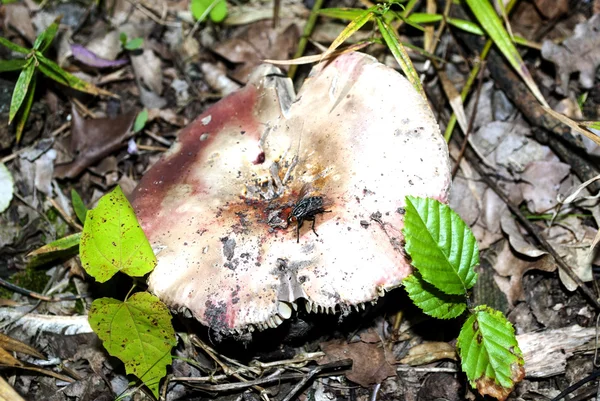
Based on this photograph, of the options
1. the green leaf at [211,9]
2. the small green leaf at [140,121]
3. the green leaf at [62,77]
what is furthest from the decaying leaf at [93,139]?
the green leaf at [211,9]

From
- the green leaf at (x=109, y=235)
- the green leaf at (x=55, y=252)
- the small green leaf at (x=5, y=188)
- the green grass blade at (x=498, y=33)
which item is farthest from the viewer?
the small green leaf at (x=5, y=188)

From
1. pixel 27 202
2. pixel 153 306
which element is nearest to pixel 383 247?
pixel 153 306

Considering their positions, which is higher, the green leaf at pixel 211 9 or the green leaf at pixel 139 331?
the green leaf at pixel 211 9

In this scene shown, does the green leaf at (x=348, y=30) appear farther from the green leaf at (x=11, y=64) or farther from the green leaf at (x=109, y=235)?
the green leaf at (x=11, y=64)

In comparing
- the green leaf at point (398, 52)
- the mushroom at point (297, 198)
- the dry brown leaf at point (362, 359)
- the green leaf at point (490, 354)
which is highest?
the green leaf at point (398, 52)

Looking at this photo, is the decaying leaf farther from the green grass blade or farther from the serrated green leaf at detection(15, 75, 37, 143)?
the green grass blade

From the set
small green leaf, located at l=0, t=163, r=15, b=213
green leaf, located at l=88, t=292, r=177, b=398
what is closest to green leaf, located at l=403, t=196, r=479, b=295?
green leaf, located at l=88, t=292, r=177, b=398

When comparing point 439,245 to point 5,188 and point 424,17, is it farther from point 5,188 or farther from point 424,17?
point 5,188

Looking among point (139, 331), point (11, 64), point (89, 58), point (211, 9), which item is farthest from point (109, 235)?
point (211, 9)
